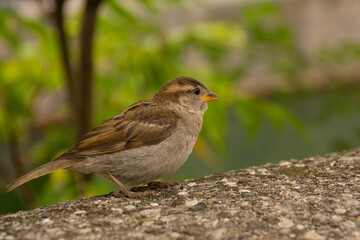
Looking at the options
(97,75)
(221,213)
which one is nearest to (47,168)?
(221,213)

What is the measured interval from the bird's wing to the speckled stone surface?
9.6 inches

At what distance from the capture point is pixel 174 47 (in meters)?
3.52

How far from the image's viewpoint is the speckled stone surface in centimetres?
184

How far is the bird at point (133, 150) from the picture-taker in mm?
2320

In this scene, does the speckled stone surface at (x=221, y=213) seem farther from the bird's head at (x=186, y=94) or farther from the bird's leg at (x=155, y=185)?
the bird's head at (x=186, y=94)

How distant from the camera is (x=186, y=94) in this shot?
2.71 m

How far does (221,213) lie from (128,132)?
66 centimetres

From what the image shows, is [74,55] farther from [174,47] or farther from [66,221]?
[66,221]

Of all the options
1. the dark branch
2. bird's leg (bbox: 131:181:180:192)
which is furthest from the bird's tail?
the dark branch

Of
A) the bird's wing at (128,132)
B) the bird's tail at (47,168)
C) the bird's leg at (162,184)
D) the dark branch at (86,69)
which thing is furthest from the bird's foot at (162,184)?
the dark branch at (86,69)

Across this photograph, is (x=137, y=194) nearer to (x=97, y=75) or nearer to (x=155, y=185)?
(x=155, y=185)

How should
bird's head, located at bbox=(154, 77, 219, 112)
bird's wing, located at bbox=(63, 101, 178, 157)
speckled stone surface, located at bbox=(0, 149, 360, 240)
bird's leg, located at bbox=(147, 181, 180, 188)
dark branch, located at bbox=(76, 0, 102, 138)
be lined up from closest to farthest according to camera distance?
speckled stone surface, located at bbox=(0, 149, 360, 240) → bird's wing, located at bbox=(63, 101, 178, 157) → bird's leg, located at bbox=(147, 181, 180, 188) → bird's head, located at bbox=(154, 77, 219, 112) → dark branch, located at bbox=(76, 0, 102, 138)

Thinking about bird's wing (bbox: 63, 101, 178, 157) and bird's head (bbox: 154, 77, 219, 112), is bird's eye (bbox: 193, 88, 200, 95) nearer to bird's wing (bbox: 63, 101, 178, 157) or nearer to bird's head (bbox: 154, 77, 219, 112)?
bird's head (bbox: 154, 77, 219, 112)

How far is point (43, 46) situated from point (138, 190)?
1.65m
